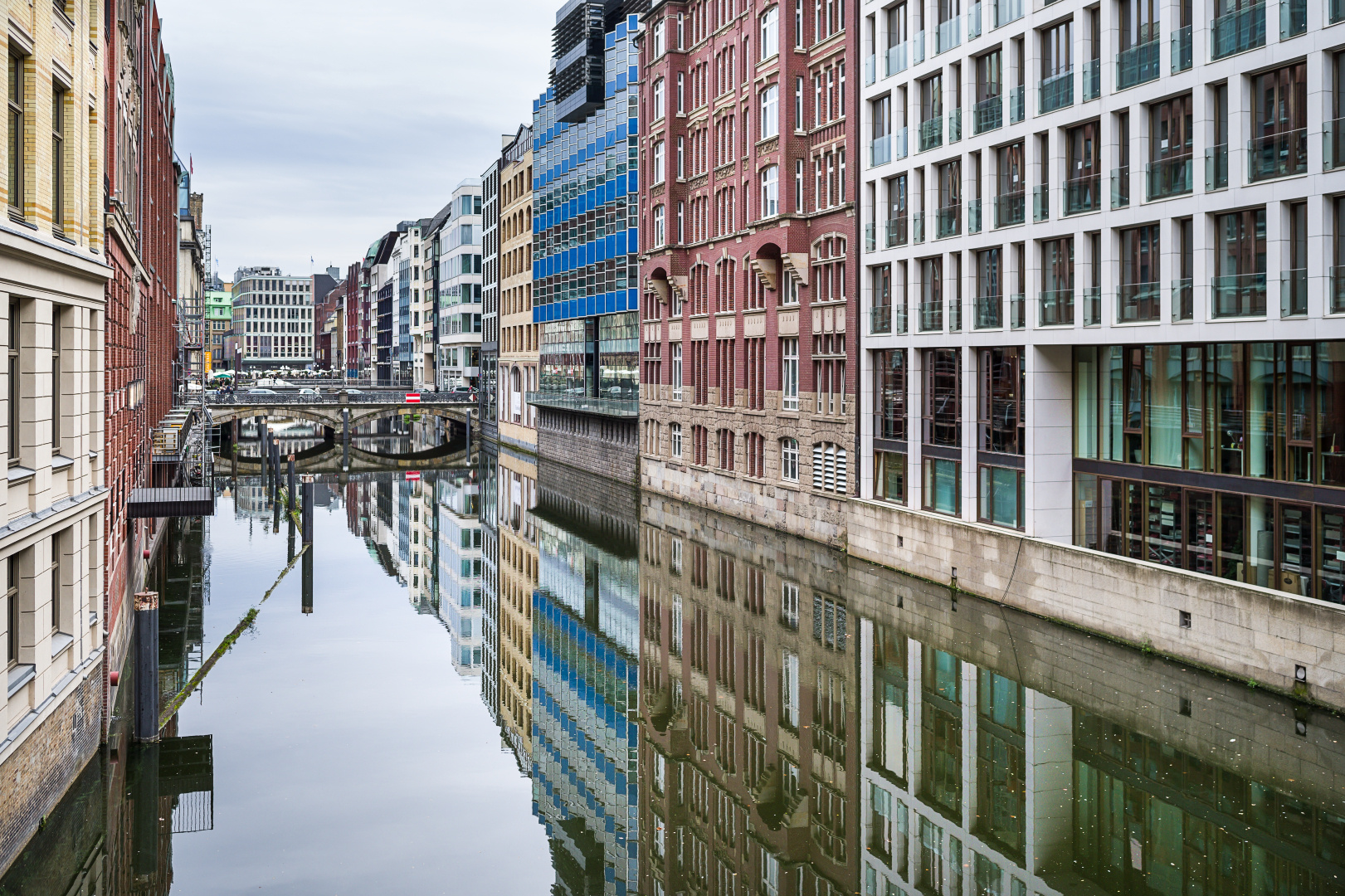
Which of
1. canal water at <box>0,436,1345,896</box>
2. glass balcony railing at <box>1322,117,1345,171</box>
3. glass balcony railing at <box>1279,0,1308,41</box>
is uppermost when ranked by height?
glass balcony railing at <box>1279,0,1308,41</box>

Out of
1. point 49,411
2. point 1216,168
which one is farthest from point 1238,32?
point 49,411

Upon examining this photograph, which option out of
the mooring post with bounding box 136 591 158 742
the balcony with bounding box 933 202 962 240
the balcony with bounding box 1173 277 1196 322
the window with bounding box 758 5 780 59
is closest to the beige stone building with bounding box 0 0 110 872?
the mooring post with bounding box 136 591 158 742

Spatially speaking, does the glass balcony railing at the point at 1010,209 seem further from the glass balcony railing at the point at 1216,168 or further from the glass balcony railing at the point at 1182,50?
the glass balcony railing at the point at 1216,168

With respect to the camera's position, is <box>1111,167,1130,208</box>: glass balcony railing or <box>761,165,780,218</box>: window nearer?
<box>1111,167,1130,208</box>: glass balcony railing

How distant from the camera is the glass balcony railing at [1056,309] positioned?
93.3ft

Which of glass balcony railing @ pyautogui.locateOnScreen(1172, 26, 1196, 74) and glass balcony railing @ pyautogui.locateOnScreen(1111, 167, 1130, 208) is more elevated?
glass balcony railing @ pyautogui.locateOnScreen(1172, 26, 1196, 74)

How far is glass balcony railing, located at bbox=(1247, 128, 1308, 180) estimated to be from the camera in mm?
22000

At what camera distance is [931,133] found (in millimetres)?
34344

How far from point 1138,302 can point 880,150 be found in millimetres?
12931

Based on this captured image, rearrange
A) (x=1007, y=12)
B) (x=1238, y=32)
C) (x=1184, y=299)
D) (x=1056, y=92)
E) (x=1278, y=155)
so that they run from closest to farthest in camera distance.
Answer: (x=1278, y=155)
(x=1238, y=32)
(x=1184, y=299)
(x=1056, y=92)
(x=1007, y=12)

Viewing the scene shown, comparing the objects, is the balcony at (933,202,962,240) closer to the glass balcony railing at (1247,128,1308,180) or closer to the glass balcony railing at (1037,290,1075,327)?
the glass balcony railing at (1037,290,1075,327)

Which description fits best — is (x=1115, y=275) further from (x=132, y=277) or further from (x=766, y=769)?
(x=132, y=277)

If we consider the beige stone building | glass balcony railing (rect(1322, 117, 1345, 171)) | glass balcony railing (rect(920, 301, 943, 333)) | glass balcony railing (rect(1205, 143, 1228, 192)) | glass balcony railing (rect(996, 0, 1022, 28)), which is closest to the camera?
the beige stone building

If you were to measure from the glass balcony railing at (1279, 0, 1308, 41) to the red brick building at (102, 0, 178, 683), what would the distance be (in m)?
20.5
